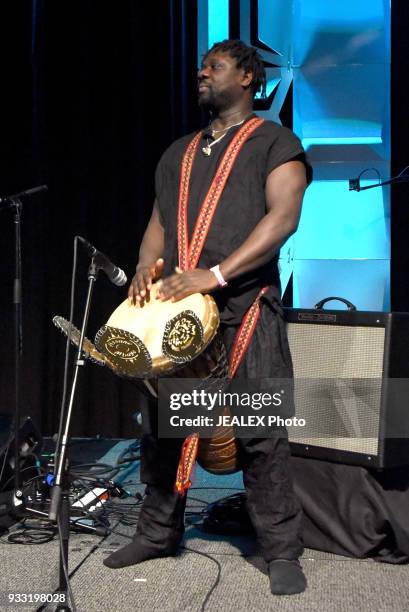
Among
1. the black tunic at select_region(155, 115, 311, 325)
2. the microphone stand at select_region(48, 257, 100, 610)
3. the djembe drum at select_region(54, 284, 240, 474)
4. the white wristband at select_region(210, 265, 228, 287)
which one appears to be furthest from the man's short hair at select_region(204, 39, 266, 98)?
the microphone stand at select_region(48, 257, 100, 610)

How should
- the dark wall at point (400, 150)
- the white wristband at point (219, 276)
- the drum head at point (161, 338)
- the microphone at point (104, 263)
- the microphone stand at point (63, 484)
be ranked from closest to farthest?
the microphone stand at point (63, 484)
the drum head at point (161, 338)
the microphone at point (104, 263)
the white wristband at point (219, 276)
the dark wall at point (400, 150)

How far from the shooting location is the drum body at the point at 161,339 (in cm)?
218

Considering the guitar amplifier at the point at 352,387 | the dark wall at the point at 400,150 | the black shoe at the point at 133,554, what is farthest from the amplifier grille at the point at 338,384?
the dark wall at the point at 400,150

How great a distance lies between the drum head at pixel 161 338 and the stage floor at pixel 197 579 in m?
0.74

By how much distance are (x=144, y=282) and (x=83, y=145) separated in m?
2.70

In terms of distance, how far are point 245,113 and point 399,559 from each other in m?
1.64

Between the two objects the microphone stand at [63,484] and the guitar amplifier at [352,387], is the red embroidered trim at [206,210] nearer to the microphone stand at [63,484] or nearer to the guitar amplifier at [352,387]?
the microphone stand at [63,484]

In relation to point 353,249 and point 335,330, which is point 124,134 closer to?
point 353,249

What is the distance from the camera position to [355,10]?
193 inches

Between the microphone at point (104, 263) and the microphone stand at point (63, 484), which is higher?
the microphone at point (104, 263)

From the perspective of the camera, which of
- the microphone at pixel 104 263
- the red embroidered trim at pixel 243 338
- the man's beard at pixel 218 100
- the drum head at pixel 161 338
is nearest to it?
the drum head at pixel 161 338

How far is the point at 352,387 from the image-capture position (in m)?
2.86

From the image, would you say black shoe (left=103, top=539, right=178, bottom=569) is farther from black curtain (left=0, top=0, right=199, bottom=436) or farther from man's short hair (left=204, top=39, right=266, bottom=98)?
black curtain (left=0, top=0, right=199, bottom=436)

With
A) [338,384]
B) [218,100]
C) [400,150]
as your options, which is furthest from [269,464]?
[400,150]
